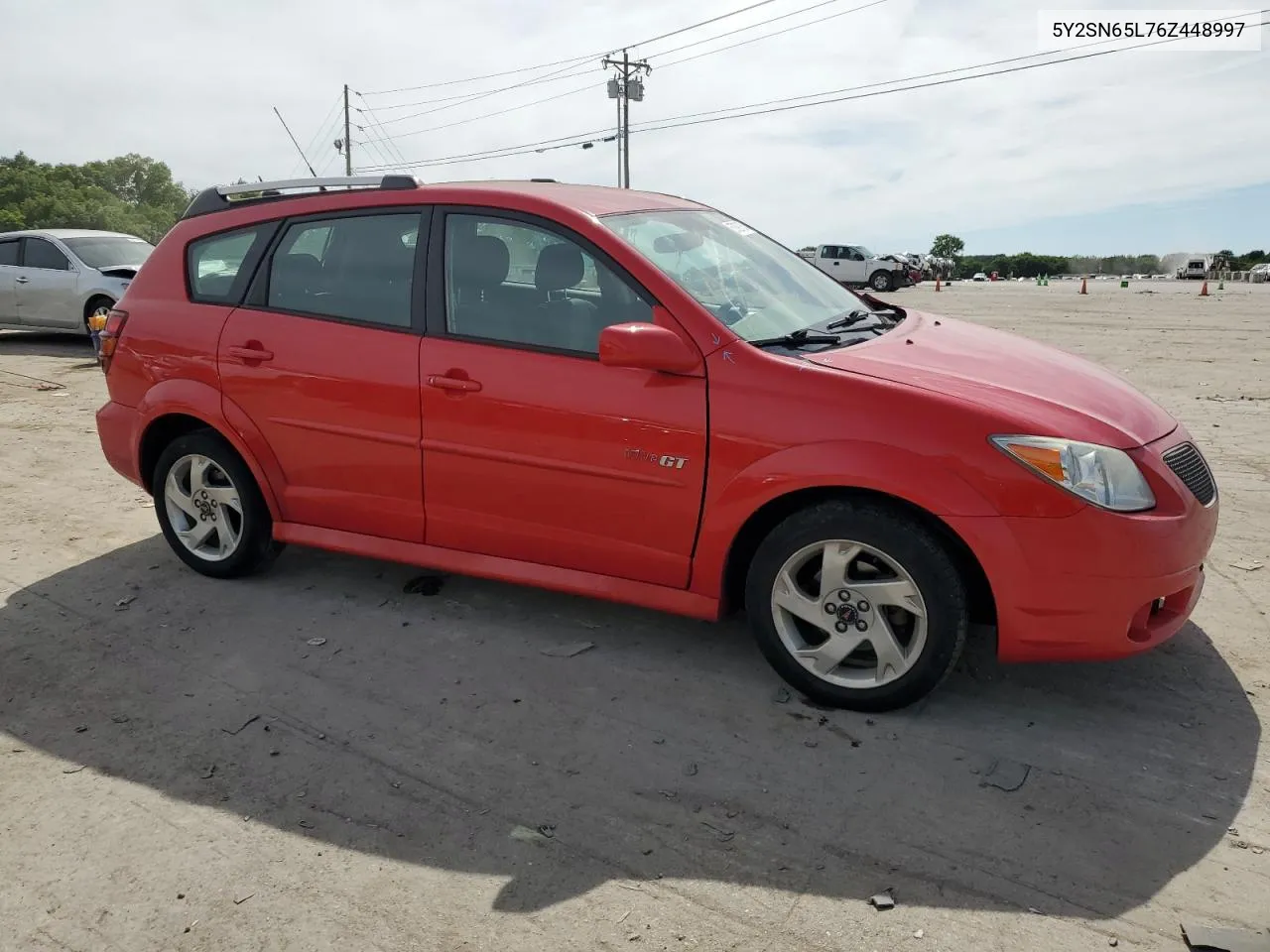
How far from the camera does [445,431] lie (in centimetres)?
411

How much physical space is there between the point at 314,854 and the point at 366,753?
55 centimetres

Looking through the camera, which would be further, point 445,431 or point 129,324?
point 129,324

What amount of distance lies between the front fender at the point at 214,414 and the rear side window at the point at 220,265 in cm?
42

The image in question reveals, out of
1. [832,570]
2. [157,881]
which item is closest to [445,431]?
[832,570]

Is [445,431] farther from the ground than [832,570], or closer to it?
farther from the ground

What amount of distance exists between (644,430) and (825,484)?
68 cm

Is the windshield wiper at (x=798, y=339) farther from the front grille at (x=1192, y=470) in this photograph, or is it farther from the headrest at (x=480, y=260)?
the front grille at (x=1192, y=470)

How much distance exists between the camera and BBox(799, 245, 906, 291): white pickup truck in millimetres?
36812

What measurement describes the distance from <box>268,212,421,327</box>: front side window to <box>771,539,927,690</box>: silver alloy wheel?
6.23 feet

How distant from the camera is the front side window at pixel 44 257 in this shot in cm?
1429

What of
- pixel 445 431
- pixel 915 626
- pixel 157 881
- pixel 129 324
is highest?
pixel 129 324

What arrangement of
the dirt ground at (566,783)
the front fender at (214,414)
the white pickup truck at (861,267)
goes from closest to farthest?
the dirt ground at (566,783) < the front fender at (214,414) < the white pickup truck at (861,267)

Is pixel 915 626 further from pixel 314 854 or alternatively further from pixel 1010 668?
pixel 314 854

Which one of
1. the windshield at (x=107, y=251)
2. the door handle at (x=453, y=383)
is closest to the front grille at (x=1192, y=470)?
the door handle at (x=453, y=383)
